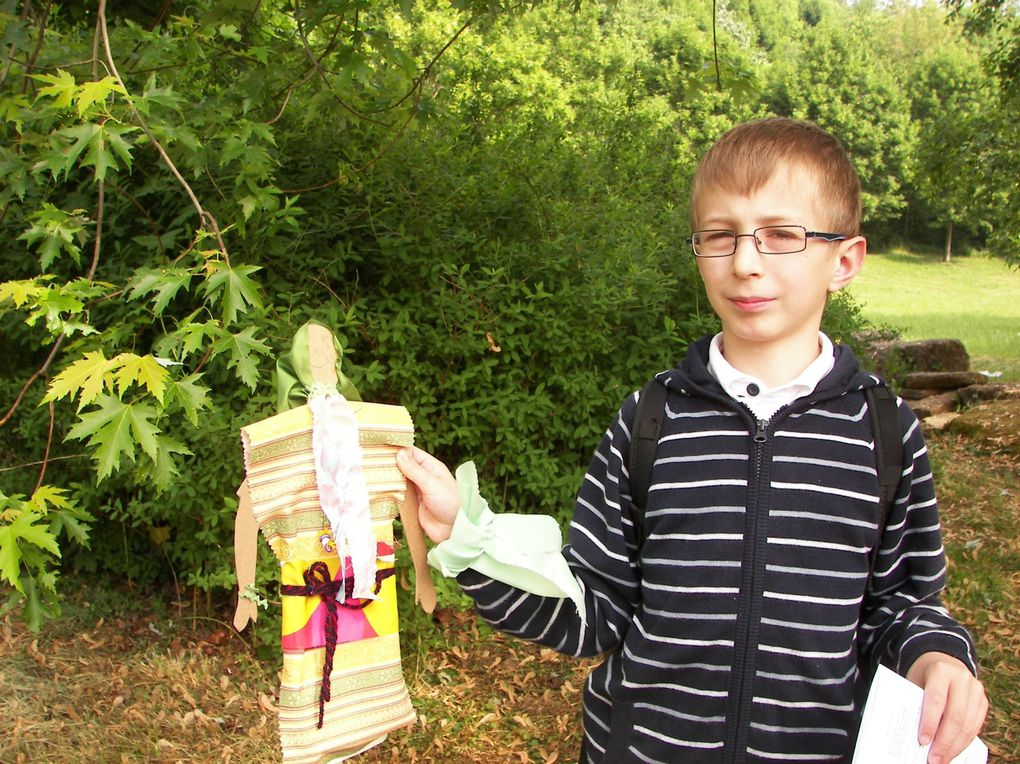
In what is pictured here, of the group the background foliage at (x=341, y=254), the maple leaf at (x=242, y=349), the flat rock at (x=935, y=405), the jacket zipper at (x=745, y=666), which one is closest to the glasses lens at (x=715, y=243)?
the jacket zipper at (x=745, y=666)

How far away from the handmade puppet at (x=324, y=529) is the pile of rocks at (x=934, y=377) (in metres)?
6.81

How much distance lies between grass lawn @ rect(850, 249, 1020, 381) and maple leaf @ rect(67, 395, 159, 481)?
11363 mm

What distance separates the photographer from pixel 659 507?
4.82 ft

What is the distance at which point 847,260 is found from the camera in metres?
1.51

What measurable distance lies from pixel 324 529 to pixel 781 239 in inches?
35.8

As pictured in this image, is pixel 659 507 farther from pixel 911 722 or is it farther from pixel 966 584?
pixel 966 584

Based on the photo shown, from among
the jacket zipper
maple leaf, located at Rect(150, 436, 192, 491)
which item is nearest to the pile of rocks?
the jacket zipper

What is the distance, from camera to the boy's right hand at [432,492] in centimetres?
141

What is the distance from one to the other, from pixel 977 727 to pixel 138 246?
157 inches

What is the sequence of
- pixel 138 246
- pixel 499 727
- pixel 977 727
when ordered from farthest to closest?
pixel 138 246 < pixel 499 727 < pixel 977 727

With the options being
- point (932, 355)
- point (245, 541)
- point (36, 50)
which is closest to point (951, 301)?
point (932, 355)

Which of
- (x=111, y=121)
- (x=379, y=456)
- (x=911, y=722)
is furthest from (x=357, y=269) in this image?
(x=911, y=722)

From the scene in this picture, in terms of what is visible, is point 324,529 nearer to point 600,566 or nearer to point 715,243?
point 600,566

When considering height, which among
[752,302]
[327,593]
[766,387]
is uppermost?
[752,302]
